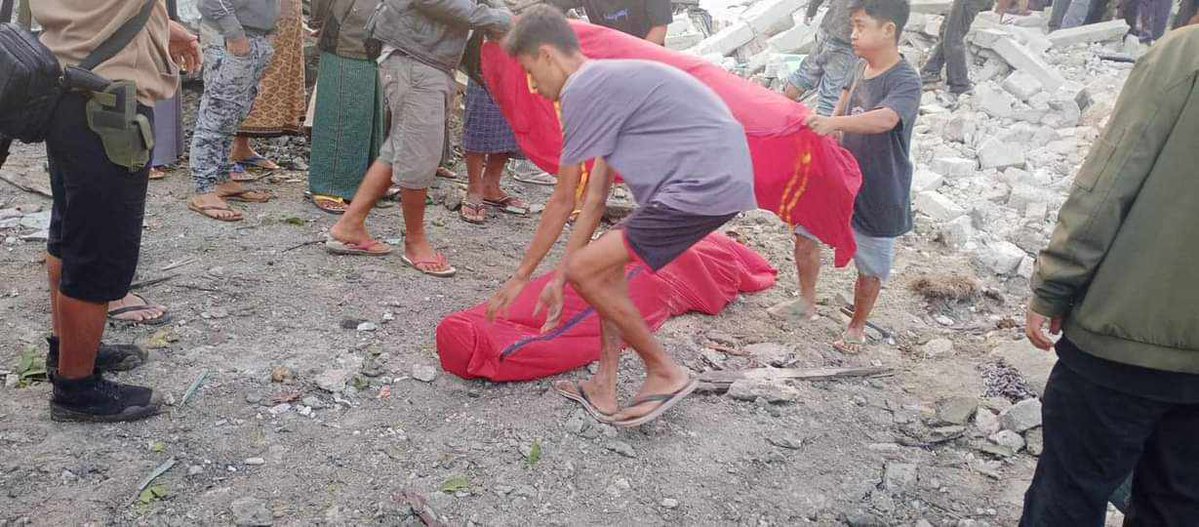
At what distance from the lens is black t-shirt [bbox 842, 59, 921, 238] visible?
3756mm

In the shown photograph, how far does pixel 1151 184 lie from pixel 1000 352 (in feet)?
8.27

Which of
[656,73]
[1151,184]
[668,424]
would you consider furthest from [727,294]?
[1151,184]

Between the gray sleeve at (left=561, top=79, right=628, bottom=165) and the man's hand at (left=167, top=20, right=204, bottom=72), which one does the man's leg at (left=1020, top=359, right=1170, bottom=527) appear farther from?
the man's hand at (left=167, top=20, right=204, bottom=72)

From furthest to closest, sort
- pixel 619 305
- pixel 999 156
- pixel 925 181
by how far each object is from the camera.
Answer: pixel 999 156, pixel 925 181, pixel 619 305

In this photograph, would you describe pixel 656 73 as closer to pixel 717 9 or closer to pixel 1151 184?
pixel 1151 184

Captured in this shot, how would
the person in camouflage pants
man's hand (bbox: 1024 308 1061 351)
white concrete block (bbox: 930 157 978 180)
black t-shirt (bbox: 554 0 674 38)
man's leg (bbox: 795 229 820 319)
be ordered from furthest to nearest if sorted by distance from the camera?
white concrete block (bbox: 930 157 978 180) < black t-shirt (bbox: 554 0 674 38) < the person in camouflage pants < man's leg (bbox: 795 229 820 319) < man's hand (bbox: 1024 308 1061 351)

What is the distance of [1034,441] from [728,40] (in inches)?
300

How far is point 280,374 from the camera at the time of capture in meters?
3.37

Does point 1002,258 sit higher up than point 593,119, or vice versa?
point 593,119

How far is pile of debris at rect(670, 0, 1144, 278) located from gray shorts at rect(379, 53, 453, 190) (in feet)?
11.6

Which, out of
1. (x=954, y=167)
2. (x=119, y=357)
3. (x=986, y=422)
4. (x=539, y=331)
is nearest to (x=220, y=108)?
(x=119, y=357)

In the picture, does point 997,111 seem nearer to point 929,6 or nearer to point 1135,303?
point 929,6

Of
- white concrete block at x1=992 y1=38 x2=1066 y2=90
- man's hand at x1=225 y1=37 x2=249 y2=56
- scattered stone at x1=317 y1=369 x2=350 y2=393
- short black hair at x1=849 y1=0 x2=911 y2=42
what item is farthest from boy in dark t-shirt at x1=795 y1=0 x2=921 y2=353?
white concrete block at x1=992 y1=38 x2=1066 y2=90

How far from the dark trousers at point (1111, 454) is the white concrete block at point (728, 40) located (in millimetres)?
8426
